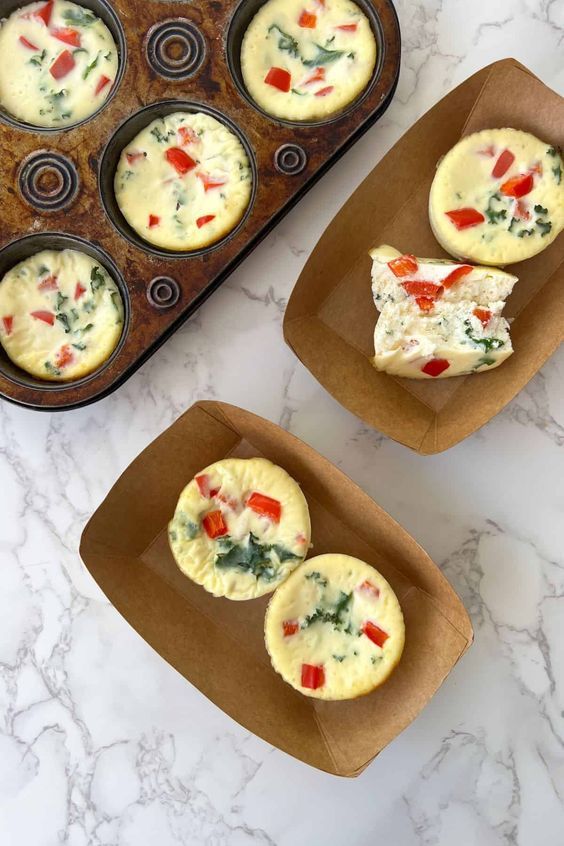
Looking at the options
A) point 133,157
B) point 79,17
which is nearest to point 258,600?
point 133,157

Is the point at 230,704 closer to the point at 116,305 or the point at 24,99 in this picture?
the point at 116,305

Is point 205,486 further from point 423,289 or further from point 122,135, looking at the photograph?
point 122,135

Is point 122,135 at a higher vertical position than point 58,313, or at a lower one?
higher

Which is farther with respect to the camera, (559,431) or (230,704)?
(559,431)

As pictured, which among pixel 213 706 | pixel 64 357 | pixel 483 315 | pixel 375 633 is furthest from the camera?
pixel 213 706

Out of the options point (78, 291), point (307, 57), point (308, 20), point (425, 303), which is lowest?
point (78, 291)

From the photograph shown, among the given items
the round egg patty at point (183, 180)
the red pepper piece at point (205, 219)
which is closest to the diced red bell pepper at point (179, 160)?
the round egg patty at point (183, 180)

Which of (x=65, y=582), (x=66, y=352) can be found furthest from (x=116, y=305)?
(x=65, y=582)

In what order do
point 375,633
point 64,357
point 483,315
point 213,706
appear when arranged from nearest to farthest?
1. point 375,633
2. point 483,315
3. point 64,357
4. point 213,706
